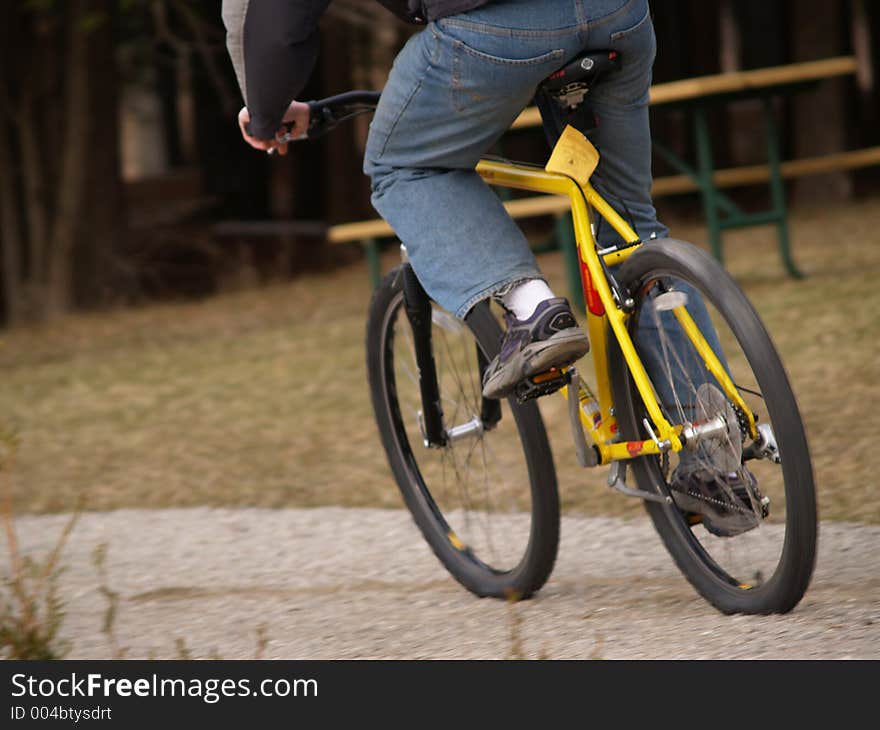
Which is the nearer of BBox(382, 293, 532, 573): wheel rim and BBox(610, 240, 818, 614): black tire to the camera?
BBox(610, 240, 818, 614): black tire

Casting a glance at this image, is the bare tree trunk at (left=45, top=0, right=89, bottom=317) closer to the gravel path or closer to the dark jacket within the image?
the gravel path

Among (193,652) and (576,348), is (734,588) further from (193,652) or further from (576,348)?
(193,652)

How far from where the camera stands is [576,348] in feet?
9.66

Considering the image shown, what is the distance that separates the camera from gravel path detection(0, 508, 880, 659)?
3.01m

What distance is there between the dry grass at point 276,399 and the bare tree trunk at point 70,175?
75 centimetres

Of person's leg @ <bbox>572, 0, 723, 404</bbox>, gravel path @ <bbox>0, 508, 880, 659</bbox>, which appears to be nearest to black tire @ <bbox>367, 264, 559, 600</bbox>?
gravel path @ <bbox>0, 508, 880, 659</bbox>

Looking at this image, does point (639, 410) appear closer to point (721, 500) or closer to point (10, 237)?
point (721, 500)

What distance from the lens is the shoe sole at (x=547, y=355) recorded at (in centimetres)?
294

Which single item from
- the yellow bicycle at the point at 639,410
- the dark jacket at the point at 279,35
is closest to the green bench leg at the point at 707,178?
the yellow bicycle at the point at 639,410

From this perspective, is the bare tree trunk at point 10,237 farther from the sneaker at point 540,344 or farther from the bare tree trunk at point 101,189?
the sneaker at point 540,344

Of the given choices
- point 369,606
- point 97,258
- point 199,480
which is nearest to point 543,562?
point 369,606

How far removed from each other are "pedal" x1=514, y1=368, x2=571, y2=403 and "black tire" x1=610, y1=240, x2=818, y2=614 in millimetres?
190

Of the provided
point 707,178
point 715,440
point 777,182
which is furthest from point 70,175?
point 715,440

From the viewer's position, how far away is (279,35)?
2.93 metres
